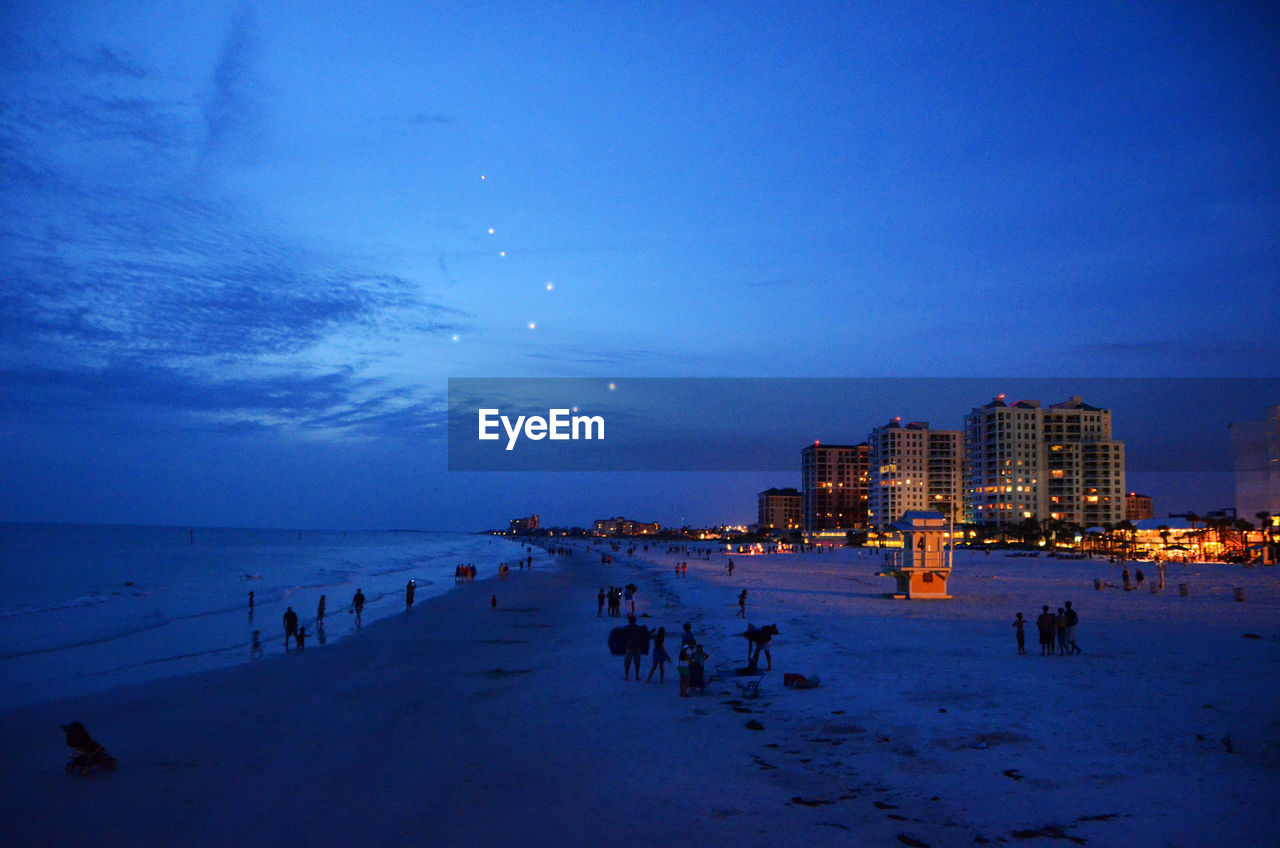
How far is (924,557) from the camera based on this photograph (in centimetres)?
3269

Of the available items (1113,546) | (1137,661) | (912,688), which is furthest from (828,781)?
(1113,546)

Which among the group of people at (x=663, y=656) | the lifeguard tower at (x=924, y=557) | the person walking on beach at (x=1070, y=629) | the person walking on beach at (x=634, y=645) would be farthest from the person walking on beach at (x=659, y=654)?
the lifeguard tower at (x=924, y=557)

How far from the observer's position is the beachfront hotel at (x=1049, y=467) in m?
144

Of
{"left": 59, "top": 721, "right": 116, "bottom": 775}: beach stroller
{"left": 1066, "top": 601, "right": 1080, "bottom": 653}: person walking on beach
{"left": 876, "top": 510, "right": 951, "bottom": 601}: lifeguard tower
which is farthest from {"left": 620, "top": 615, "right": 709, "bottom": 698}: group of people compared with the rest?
{"left": 876, "top": 510, "right": 951, "bottom": 601}: lifeguard tower

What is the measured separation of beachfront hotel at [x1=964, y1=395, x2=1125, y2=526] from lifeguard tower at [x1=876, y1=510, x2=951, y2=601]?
12041 cm

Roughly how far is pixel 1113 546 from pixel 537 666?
96372 millimetres

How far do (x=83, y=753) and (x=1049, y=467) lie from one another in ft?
515

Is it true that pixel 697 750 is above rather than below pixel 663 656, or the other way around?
below

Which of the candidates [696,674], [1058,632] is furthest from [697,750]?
[1058,632]

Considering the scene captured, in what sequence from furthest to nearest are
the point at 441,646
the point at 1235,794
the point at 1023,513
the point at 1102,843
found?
the point at 1023,513 < the point at 441,646 < the point at 1235,794 < the point at 1102,843

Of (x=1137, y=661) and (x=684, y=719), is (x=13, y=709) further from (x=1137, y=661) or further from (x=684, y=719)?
(x=1137, y=661)

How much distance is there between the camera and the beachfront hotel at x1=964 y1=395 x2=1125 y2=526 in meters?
144

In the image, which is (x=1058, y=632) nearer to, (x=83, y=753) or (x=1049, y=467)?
(x=83, y=753)

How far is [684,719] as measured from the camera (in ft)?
43.1
